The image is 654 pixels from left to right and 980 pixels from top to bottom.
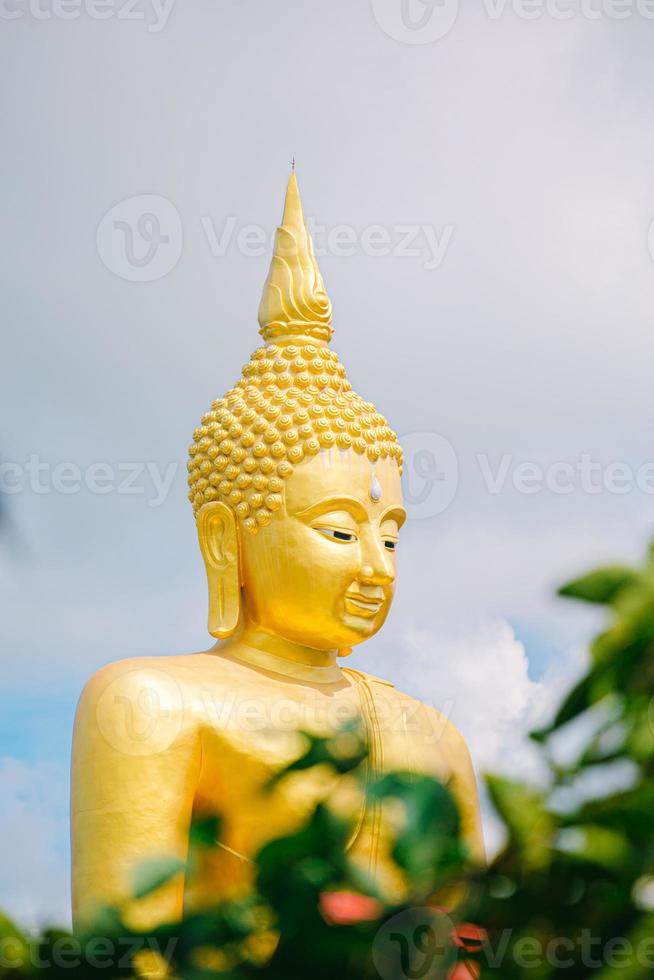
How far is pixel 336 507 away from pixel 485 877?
5.28 meters

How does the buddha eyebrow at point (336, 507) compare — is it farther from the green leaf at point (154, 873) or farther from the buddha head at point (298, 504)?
the green leaf at point (154, 873)

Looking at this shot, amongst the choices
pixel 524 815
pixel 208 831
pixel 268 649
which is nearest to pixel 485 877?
pixel 524 815

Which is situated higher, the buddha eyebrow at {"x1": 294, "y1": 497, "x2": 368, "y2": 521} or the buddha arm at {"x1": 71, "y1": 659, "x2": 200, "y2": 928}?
the buddha eyebrow at {"x1": 294, "y1": 497, "x2": 368, "y2": 521}

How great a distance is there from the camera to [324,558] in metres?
6.69

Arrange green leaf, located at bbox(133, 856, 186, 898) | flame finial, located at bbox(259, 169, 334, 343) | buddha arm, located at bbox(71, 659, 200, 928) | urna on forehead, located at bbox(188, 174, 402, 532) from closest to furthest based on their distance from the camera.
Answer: green leaf, located at bbox(133, 856, 186, 898), buddha arm, located at bbox(71, 659, 200, 928), urna on forehead, located at bbox(188, 174, 402, 532), flame finial, located at bbox(259, 169, 334, 343)

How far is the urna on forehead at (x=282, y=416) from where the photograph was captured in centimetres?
683

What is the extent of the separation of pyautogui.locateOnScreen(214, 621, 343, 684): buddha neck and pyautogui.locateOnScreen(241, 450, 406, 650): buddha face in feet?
0.19

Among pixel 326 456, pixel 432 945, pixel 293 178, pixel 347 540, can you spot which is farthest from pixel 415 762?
pixel 432 945

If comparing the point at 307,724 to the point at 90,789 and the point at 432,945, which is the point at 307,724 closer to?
the point at 90,789

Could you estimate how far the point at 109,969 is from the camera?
57.4 inches

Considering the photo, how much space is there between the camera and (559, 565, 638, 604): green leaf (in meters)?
1.47

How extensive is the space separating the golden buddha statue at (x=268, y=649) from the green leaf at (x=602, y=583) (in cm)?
459
